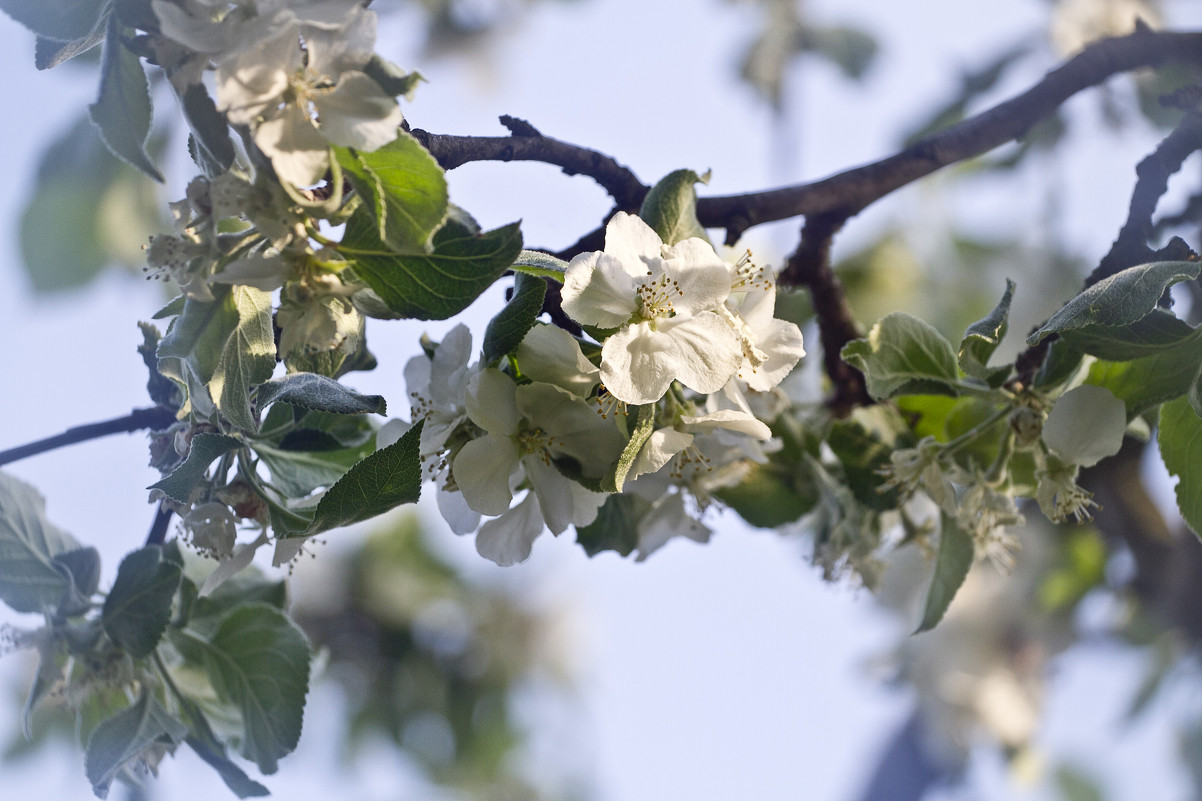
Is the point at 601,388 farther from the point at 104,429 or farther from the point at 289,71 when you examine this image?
the point at 104,429

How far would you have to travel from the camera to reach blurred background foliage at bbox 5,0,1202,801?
1741 mm

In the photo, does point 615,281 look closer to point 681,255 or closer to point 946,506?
point 681,255

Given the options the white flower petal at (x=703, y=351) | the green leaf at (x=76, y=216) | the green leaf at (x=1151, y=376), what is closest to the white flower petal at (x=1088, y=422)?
the green leaf at (x=1151, y=376)

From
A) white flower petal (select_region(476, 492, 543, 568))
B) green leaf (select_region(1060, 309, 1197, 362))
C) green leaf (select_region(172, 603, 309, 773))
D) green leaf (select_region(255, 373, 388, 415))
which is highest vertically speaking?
green leaf (select_region(1060, 309, 1197, 362))

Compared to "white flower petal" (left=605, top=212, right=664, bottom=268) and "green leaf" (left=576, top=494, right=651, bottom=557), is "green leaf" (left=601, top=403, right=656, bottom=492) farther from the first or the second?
"green leaf" (left=576, top=494, right=651, bottom=557)

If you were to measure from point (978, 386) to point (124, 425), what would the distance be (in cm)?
65

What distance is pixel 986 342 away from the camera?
2.32 feet

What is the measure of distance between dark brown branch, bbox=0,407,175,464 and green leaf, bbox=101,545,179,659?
93mm

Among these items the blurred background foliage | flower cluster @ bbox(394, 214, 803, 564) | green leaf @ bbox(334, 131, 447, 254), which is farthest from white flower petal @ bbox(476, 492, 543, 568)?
the blurred background foliage

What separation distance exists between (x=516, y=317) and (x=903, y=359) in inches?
12.3

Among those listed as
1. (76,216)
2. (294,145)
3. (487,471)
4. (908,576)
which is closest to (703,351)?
(487,471)

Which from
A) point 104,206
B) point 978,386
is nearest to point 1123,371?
point 978,386

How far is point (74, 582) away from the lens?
2.59 ft

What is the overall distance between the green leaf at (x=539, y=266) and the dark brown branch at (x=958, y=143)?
21 cm
